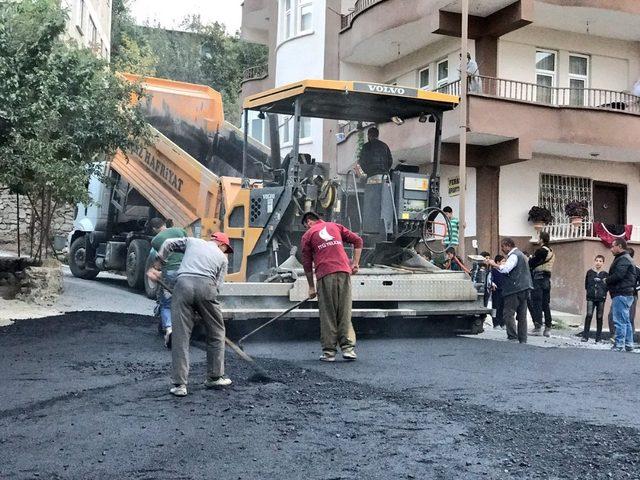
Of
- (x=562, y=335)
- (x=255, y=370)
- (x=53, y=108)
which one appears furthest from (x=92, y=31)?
(x=255, y=370)

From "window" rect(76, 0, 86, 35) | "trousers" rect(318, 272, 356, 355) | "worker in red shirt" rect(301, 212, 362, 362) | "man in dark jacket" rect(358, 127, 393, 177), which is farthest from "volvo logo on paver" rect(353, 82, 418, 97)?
"window" rect(76, 0, 86, 35)

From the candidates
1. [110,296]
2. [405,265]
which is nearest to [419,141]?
[405,265]

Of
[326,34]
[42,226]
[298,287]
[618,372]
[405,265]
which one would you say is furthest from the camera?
[326,34]

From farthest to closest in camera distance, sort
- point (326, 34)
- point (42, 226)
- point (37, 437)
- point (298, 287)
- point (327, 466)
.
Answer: point (326, 34) < point (42, 226) < point (298, 287) < point (37, 437) < point (327, 466)

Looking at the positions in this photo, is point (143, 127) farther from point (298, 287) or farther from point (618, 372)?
point (618, 372)

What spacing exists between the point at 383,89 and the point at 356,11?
1197 cm

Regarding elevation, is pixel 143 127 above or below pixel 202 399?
above

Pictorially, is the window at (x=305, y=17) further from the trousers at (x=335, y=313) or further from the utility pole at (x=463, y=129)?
the trousers at (x=335, y=313)

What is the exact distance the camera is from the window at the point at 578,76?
19875mm

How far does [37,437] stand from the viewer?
5.84m

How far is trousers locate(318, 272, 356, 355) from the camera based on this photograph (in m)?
9.15

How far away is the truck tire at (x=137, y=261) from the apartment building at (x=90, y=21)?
1193 centimetres

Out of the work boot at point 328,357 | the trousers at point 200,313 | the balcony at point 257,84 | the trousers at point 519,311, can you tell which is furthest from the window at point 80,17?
the trousers at point 200,313

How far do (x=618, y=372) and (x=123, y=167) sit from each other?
1090cm
